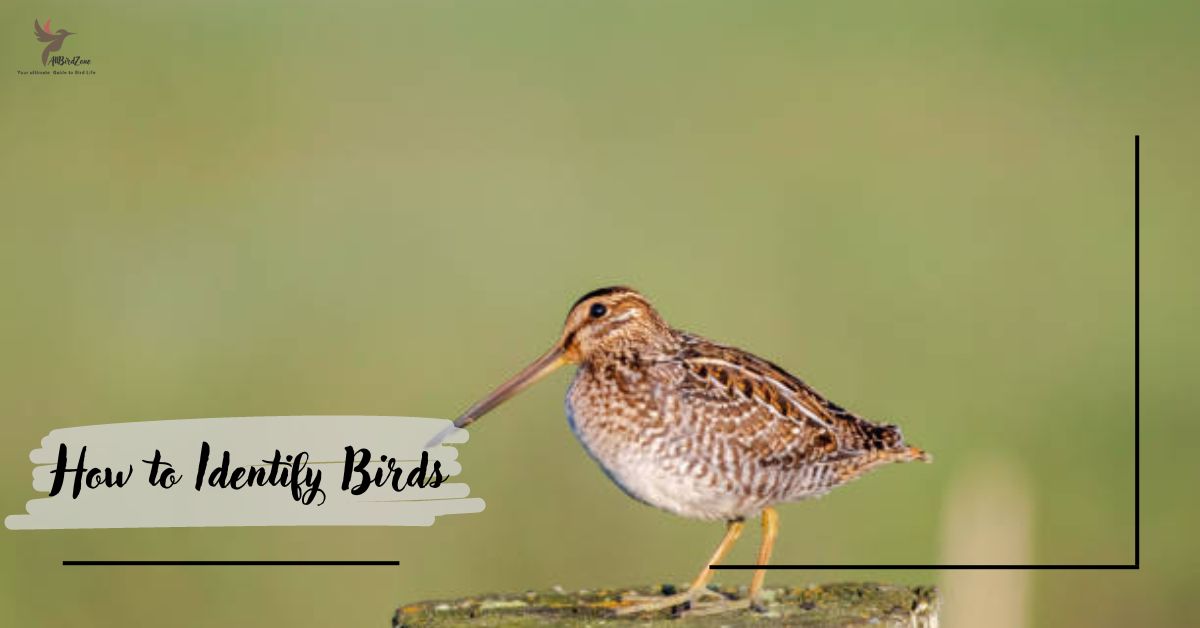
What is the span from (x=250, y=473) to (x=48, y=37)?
12.5 meters

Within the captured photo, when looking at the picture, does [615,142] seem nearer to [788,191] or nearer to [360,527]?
[788,191]

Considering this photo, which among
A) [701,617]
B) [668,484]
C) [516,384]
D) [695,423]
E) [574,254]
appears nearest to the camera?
[701,617]

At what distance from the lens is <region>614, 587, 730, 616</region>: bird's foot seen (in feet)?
16.1

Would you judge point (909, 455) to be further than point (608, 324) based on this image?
Yes

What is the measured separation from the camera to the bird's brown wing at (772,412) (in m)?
5.64

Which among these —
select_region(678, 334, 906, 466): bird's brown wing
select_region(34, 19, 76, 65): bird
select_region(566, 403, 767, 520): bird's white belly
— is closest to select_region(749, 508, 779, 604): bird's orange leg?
select_region(566, 403, 767, 520): bird's white belly

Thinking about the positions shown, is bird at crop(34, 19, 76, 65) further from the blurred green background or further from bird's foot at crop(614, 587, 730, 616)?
bird's foot at crop(614, 587, 730, 616)

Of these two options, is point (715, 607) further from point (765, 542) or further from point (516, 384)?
point (516, 384)

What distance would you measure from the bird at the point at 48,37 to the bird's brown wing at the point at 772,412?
43.1 feet

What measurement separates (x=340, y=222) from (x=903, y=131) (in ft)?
18.4

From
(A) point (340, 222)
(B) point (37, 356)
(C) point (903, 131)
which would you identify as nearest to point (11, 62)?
(A) point (340, 222)

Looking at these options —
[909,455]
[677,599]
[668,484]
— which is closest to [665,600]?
[677,599]

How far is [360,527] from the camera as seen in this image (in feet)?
31.6

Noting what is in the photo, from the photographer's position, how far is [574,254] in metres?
12.7
